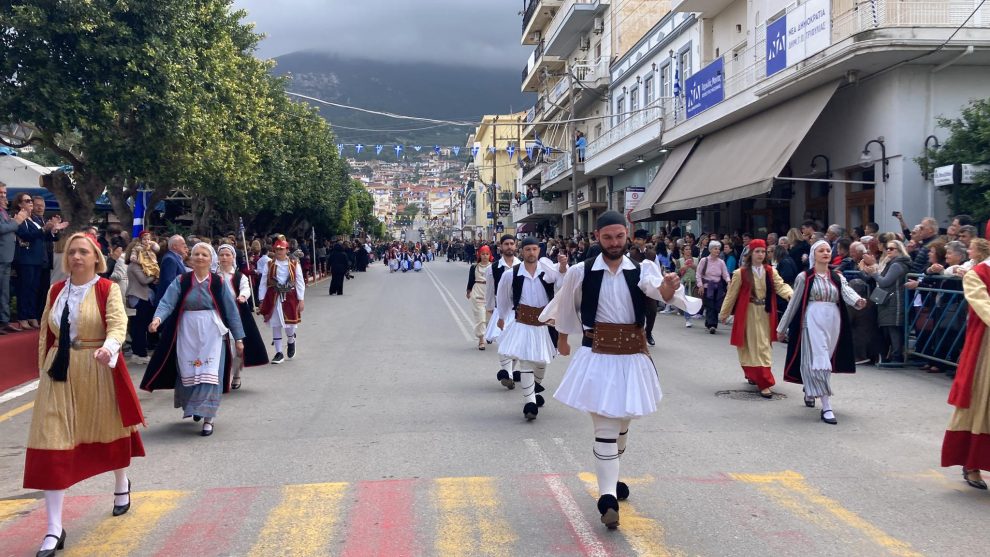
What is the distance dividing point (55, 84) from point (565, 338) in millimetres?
12617

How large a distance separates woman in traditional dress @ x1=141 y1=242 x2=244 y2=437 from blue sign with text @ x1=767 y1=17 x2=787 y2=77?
15.2m

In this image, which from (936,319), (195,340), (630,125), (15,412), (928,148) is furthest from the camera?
(630,125)

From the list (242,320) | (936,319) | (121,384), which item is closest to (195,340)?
(242,320)

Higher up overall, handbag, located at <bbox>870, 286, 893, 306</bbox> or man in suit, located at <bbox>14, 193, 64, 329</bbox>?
man in suit, located at <bbox>14, 193, 64, 329</bbox>

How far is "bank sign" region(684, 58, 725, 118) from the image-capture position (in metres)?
23.5

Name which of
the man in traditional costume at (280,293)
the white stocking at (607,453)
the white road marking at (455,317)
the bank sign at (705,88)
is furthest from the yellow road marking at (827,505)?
the bank sign at (705,88)

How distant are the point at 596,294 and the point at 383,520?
6.58 ft

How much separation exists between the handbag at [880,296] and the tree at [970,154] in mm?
4151

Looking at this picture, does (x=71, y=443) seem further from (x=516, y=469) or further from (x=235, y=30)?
(x=235, y=30)

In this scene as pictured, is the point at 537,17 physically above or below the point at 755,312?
above

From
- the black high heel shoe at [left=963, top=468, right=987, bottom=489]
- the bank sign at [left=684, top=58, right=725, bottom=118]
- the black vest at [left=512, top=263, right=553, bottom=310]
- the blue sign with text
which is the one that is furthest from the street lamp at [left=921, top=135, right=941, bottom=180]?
the black high heel shoe at [left=963, top=468, right=987, bottom=489]

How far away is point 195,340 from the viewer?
8.12 m

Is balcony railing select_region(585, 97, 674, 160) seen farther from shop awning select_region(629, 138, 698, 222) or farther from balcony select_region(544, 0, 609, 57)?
balcony select_region(544, 0, 609, 57)

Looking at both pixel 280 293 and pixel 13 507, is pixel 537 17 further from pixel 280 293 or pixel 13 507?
pixel 13 507
